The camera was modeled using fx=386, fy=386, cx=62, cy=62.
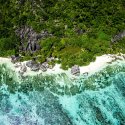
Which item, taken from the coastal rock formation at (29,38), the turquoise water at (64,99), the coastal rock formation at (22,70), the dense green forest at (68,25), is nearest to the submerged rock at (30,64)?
the coastal rock formation at (22,70)

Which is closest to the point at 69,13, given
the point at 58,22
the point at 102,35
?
the point at 58,22

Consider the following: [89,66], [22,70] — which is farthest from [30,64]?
[89,66]

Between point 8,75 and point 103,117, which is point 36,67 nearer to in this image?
point 8,75

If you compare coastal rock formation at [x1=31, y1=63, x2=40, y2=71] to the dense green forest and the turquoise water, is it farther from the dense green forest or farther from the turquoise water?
the dense green forest

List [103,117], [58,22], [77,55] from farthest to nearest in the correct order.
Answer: [58,22] < [77,55] < [103,117]

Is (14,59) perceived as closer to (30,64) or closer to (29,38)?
(30,64)

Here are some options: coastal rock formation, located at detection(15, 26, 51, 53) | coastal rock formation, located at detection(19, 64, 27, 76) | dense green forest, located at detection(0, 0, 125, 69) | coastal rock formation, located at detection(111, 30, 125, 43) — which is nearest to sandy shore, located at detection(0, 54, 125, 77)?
coastal rock formation, located at detection(19, 64, 27, 76)
